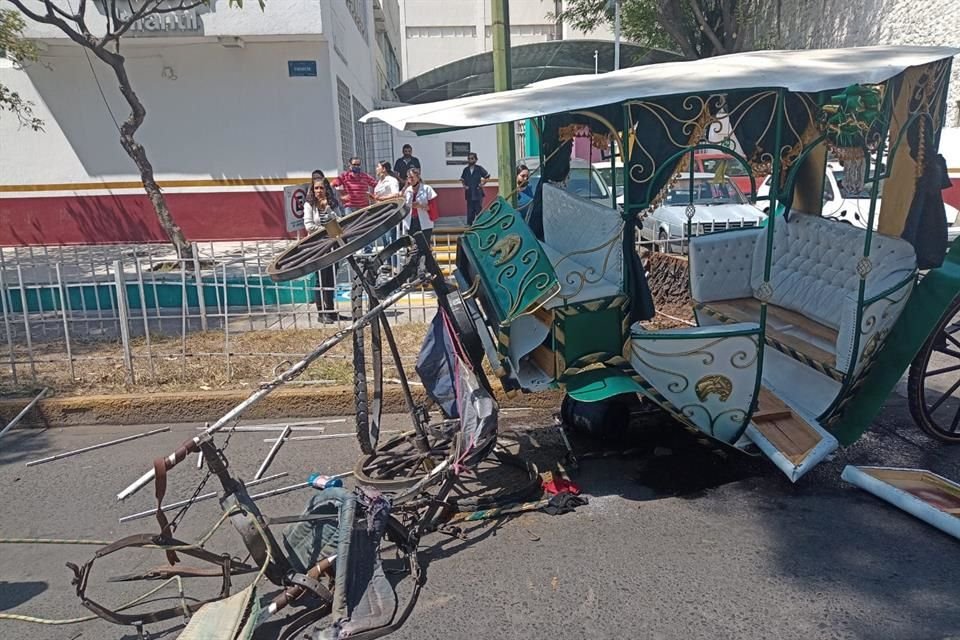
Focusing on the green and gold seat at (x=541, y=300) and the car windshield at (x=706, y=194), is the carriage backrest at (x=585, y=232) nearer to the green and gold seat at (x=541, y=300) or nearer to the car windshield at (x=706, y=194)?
the green and gold seat at (x=541, y=300)

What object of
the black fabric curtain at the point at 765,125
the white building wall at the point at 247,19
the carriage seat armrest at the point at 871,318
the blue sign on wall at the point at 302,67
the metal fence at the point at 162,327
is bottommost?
the metal fence at the point at 162,327

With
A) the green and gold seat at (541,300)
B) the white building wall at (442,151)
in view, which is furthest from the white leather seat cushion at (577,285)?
the white building wall at (442,151)

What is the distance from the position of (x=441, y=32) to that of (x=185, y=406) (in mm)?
34825

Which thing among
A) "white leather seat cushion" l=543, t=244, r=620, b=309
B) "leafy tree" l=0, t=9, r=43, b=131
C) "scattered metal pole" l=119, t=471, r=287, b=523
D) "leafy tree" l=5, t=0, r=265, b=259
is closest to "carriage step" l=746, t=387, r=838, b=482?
"white leather seat cushion" l=543, t=244, r=620, b=309

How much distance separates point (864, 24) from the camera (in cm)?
1653

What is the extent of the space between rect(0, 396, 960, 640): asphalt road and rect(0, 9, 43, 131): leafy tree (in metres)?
8.38

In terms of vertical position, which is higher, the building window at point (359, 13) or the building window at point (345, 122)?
the building window at point (359, 13)

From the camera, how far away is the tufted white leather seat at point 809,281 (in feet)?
13.2

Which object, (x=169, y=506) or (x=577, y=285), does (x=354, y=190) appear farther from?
(x=169, y=506)

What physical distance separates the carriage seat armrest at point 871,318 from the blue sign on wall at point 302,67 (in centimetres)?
1080

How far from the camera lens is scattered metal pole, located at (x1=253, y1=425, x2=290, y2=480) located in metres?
4.31

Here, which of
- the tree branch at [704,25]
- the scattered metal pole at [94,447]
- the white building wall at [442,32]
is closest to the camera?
the scattered metal pole at [94,447]

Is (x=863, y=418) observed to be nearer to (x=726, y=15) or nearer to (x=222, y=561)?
(x=222, y=561)

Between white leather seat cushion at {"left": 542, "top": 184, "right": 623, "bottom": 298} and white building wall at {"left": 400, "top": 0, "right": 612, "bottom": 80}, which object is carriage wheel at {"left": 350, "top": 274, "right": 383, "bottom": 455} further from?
white building wall at {"left": 400, "top": 0, "right": 612, "bottom": 80}
